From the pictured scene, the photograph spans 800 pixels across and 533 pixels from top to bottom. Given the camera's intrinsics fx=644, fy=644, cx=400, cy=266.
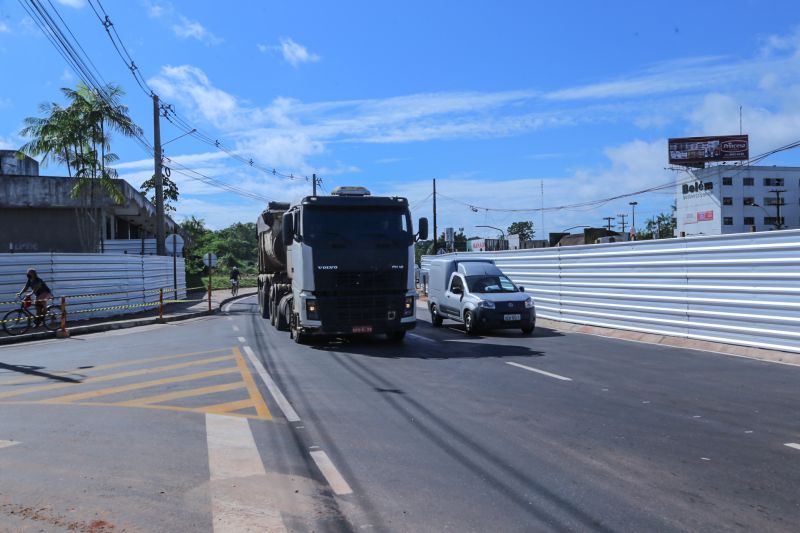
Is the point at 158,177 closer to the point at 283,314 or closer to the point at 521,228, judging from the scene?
the point at 283,314

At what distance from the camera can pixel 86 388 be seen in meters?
9.75

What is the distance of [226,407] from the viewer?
319 inches

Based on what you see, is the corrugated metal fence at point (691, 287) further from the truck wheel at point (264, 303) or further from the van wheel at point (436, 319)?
the truck wheel at point (264, 303)

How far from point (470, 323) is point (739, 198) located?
94470mm

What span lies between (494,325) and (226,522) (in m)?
13.1

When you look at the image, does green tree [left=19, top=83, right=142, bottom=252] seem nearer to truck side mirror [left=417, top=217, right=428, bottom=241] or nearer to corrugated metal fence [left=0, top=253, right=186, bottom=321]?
corrugated metal fence [left=0, top=253, right=186, bottom=321]

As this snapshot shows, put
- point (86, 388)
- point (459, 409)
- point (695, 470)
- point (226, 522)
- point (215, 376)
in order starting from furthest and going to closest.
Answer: point (215, 376) → point (86, 388) → point (459, 409) → point (695, 470) → point (226, 522)

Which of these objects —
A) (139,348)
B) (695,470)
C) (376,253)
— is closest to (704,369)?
(695,470)

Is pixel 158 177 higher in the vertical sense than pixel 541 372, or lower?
higher

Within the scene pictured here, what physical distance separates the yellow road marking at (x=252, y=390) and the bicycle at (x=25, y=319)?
892cm

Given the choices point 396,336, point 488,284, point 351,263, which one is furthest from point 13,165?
point 351,263

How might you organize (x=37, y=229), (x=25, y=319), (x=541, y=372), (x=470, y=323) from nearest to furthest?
(x=541, y=372) → (x=470, y=323) → (x=25, y=319) → (x=37, y=229)

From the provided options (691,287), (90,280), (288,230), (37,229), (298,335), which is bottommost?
(298,335)

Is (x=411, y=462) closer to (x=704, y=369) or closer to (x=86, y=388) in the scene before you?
(x=86, y=388)
